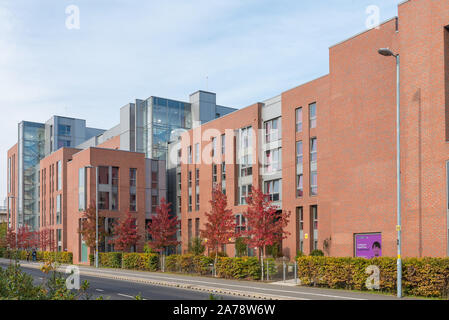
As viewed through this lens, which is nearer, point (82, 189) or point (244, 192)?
point (244, 192)

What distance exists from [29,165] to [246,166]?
6067 centimetres

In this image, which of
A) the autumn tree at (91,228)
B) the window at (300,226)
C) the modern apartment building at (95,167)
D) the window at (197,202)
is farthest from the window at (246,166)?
the autumn tree at (91,228)

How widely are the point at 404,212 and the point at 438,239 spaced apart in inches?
96.6

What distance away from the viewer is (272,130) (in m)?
48.4

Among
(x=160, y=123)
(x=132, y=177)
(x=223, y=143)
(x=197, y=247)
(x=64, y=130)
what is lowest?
(x=197, y=247)

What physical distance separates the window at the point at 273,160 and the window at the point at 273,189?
43.5 inches

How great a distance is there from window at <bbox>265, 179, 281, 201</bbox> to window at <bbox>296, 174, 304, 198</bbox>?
3.40 metres

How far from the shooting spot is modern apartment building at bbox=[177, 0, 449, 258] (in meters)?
26.7

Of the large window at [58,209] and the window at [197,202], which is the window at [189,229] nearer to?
the window at [197,202]

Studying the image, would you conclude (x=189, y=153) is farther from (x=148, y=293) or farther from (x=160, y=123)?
(x=148, y=293)

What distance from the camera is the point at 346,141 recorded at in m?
32.7

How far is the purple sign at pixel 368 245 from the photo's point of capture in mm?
30516

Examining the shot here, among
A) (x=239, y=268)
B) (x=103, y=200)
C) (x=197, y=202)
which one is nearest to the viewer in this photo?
(x=239, y=268)

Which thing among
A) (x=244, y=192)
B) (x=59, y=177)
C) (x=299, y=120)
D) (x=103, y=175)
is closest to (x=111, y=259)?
(x=103, y=175)
